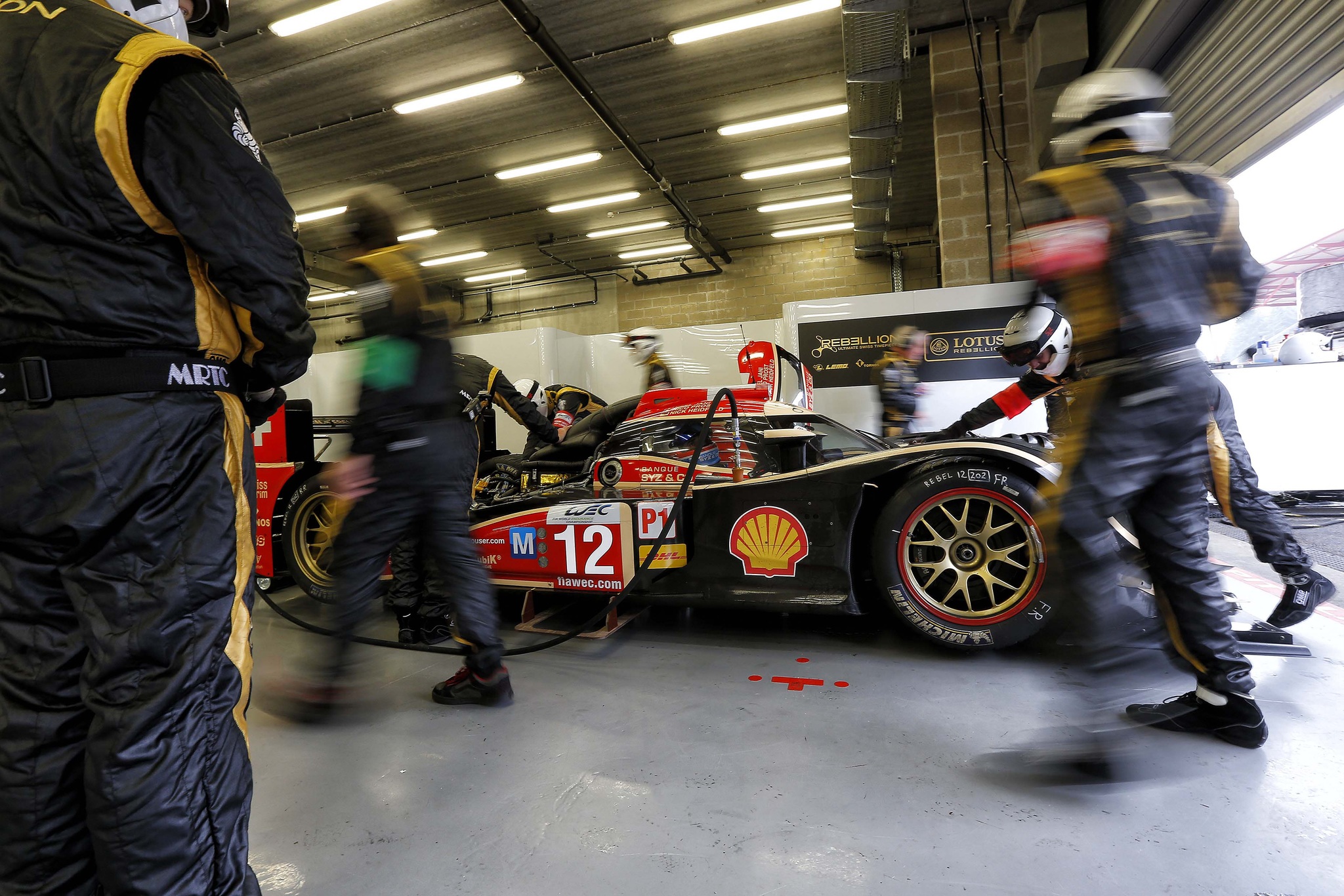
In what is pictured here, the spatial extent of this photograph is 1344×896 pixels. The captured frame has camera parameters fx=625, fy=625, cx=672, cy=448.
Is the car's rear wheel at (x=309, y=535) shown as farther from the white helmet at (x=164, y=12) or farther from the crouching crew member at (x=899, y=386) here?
the crouching crew member at (x=899, y=386)

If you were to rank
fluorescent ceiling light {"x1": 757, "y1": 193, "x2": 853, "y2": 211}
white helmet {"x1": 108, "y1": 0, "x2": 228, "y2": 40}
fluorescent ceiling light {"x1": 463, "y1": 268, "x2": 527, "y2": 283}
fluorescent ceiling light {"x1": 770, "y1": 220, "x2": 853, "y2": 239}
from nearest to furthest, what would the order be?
white helmet {"x1": 108, "y1": 0, "x2": 228, "y2": 40}, fluorescent ceiling light {"x1": 757, "y1": 193, "x2": 853, "y2": 211}, fluorescent ceiling light {"x1": 770, "y1": 220, "x2": 853, "y2": 239}, fluorescent ceiling light {"x1": 463, "y1": 268, "x2": 527, "y2": 283}

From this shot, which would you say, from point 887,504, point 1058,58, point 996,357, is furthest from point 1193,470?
point 1058,58

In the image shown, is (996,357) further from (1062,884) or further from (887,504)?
(1062,884)

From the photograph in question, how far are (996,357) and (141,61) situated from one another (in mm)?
7071

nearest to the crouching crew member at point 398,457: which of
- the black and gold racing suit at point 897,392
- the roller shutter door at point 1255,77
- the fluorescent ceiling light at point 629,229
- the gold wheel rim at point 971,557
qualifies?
the gold wheel rim at point 971,557

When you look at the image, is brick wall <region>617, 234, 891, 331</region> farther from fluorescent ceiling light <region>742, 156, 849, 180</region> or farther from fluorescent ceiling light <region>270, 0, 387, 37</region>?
fluorescent ceiling light <region>270, 0, 387, 37</region>

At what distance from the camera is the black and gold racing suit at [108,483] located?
35.2 inches

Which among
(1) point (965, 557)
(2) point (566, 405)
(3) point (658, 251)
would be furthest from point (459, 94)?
(1) point (965, 557)

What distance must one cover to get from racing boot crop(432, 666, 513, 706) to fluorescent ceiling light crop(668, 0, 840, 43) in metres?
6.41

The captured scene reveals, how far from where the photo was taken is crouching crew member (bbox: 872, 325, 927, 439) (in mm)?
4980

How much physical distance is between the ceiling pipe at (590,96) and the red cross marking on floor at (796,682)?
6143 millimetres

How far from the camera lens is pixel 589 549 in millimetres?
2770

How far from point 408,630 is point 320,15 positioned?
6008 millimetres

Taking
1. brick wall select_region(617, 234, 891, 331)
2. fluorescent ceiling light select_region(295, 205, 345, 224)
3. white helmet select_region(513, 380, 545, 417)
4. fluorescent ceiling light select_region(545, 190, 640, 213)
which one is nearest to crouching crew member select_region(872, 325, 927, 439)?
white helmet select_region(513, 380, 545, 417)
